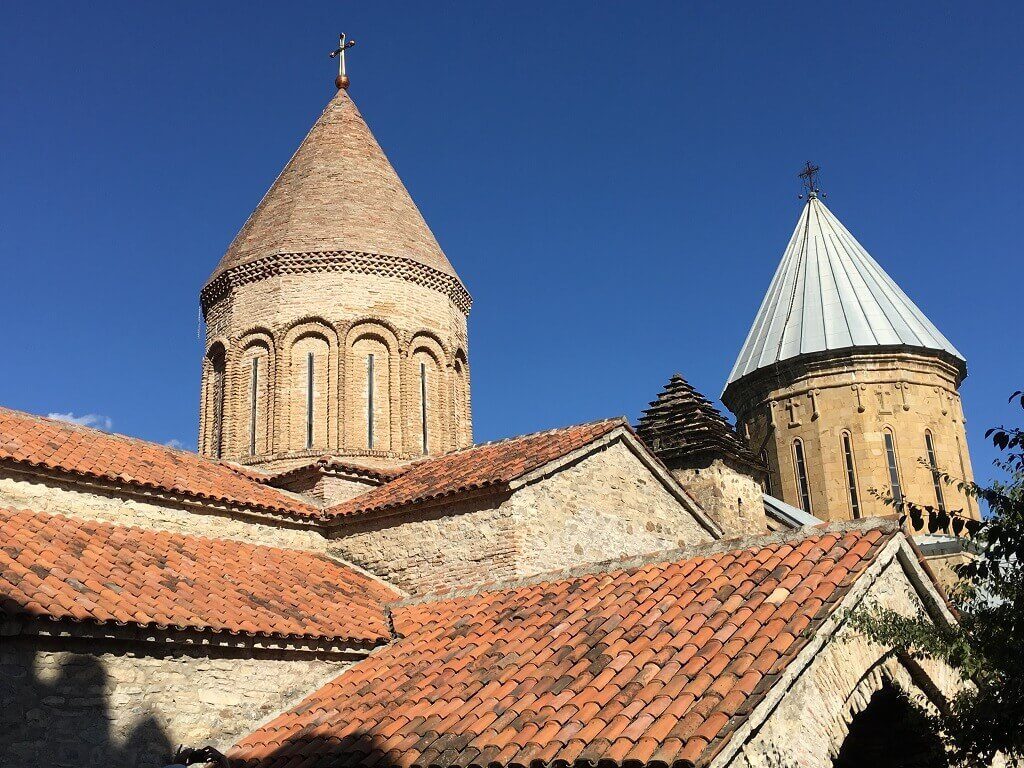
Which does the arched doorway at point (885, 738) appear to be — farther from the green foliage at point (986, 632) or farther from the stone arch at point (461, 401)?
the stone arch at point (461, 401)

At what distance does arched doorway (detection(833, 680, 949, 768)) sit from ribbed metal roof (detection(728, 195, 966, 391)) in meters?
16.6

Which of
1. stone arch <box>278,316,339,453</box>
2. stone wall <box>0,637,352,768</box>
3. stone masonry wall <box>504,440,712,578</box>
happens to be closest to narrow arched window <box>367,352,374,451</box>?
stone arch <box>278,316,339,453</box>

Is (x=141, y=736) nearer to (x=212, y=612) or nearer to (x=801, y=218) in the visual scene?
(x=212, y=612)

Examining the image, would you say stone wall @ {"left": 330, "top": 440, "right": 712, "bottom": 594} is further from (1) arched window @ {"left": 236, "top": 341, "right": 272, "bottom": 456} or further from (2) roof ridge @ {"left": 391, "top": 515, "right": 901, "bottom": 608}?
(1) arched window @ {"left": 236, "top": 341, "right": 272, "bottom": 456}

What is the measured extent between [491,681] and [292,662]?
2075mm

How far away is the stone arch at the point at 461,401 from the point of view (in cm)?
1466

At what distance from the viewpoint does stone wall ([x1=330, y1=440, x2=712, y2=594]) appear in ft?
32.1

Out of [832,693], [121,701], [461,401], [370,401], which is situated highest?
[461,401]

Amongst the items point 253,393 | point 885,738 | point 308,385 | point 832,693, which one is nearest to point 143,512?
point 308,385

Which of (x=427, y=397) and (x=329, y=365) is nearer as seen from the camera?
(x=329, y=365)

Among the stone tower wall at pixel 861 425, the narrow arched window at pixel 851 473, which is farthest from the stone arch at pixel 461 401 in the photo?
the narrow arched window at pixel 851 473

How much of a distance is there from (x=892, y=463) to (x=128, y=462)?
17050mm

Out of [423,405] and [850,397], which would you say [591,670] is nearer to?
[423,405]

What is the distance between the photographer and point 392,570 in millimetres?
10523
